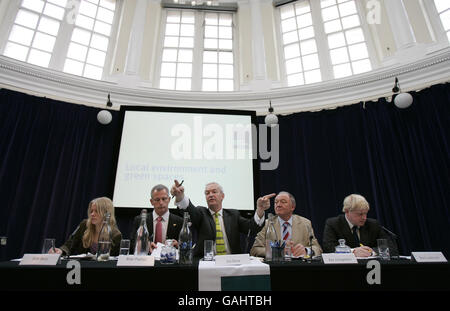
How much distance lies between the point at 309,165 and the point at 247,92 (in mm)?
1651

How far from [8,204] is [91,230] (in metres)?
2.44

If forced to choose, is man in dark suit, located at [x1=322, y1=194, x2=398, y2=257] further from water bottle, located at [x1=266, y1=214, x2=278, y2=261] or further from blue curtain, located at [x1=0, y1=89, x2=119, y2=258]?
blue curtain, located at [x1=0, y1=89, x2=119, y2=258]

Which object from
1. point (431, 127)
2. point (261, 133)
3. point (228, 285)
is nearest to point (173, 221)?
point (228, 285)

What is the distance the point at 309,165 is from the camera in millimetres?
4273

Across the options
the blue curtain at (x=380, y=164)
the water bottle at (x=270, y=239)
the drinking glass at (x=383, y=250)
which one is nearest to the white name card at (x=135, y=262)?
the water bottle at (x=270, y=239)

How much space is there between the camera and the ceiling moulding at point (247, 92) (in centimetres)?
397

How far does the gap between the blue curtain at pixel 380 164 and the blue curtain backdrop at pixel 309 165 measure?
0.01m

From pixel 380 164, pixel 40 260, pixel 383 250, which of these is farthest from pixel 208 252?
pixel 380 164

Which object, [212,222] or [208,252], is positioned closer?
[208,252]

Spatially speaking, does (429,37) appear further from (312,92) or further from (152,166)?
(152,166)

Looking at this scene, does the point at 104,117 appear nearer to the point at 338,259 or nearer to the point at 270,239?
the point at 270,239

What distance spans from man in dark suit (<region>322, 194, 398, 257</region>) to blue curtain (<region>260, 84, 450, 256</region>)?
5.63 feet

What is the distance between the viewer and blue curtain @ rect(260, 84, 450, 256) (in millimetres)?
3471

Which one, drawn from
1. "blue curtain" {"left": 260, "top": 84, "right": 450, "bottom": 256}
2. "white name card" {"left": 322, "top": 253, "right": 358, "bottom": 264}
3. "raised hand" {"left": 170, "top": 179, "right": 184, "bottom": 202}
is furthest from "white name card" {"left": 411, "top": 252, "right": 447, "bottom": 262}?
"blue curtain" {"left": 260, "top": 84, "right": 450, "bottom": 256}
